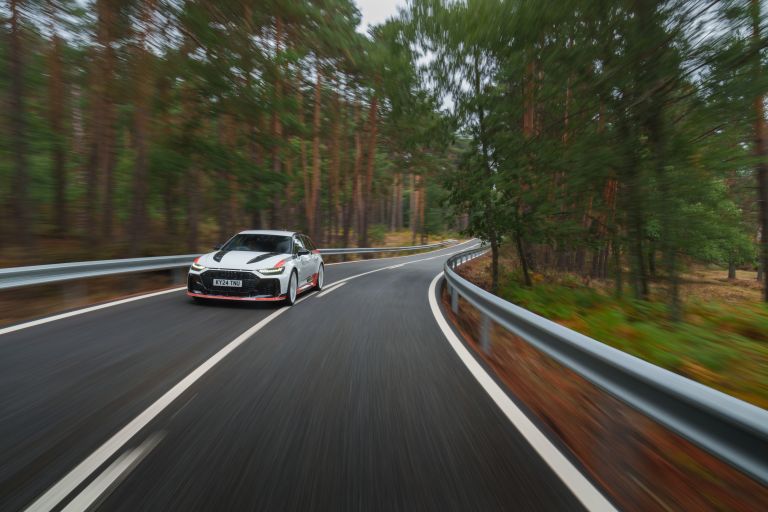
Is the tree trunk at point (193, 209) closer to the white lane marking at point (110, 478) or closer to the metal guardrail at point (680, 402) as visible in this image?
the white lane marking at point (110, 478)

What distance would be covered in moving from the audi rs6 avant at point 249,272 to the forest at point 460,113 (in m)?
5.11

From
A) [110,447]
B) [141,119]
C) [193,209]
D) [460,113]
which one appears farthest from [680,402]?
[193,209]

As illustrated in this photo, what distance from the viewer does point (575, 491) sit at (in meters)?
2.35

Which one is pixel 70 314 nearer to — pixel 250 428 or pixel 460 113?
pixel 250 428

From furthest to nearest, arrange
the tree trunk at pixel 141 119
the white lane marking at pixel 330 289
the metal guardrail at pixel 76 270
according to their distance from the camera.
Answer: the tree trunk at pixel 141 119 → the white lane marking at pixel 330 289 → the metal guardrail at pixel 76 270

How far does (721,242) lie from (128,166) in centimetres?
1990

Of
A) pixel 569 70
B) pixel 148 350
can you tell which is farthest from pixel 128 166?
pixel 569 70

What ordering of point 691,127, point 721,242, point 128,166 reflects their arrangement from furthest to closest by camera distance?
point 128,166, point 721,242, point 691,127

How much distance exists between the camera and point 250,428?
303 centimetres

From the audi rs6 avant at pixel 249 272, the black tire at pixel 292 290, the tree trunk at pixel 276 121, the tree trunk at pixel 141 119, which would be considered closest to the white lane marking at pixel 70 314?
the audi rs6 avant at pixel 249 272

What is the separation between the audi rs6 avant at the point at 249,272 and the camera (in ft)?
25.3

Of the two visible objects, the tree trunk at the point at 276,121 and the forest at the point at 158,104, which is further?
the tree trunk at the point at 276,121

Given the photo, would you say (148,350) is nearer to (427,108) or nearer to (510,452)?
(510,452)

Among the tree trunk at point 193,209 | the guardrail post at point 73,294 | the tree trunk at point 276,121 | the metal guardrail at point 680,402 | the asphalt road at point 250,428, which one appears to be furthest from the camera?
the tree trunk at point 193,209
